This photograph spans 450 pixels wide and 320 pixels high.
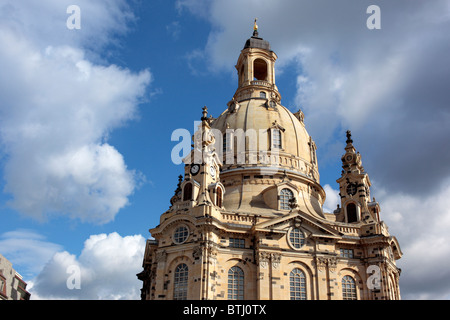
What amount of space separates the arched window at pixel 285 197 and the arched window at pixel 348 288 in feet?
33.0

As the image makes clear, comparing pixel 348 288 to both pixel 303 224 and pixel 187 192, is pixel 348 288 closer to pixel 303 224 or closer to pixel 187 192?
pixel 303 224

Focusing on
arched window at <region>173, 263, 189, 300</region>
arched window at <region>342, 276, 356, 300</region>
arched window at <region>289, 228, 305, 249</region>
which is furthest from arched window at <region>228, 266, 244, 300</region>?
arched window at <region>342, 276, 356, 300</region>

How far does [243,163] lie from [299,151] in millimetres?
8388

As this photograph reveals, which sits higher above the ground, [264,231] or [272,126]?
[272,126]

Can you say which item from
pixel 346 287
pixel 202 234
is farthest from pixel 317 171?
pixel 202 234

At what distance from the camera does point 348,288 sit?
46062 millimetres

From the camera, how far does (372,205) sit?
54.1 metres

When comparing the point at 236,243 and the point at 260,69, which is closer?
the point at 236,243

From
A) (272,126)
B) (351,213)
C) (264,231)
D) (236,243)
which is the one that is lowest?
(236,243)

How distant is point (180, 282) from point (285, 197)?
1600 cm

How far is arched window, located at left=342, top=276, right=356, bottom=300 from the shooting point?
4556 centimetres

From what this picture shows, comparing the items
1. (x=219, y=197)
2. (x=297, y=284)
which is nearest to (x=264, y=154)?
(x=219, y=197)
